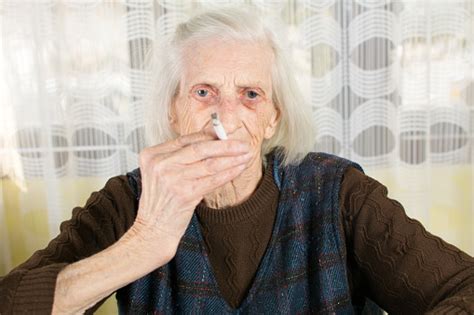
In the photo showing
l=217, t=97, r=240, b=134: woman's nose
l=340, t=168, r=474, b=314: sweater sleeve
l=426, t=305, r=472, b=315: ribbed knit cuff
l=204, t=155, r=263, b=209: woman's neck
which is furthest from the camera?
l=204, t=155, r=263, b=209: woman's neck

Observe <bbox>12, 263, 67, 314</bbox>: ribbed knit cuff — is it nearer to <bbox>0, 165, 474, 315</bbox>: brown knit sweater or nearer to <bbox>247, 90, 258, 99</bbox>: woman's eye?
<bbox>0, 165, 474, 315</bbox>: brown knit sweater

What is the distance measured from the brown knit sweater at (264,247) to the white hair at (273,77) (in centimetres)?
12

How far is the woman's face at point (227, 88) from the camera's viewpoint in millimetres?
1115

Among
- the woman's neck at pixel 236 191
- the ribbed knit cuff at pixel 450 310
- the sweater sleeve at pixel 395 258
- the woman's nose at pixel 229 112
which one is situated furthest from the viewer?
the woman's neck at pixel 236 191

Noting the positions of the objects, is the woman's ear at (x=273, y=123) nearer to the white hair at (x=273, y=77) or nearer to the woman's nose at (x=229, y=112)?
the white hair at (x=273, y=77)

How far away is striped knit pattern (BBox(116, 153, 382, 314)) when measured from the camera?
3.73 ft

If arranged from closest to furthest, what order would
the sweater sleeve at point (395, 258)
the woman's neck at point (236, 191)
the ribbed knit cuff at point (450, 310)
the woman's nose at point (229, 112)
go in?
the ribbed knit cuff at point (450, 310)
the sweater sleeve at point (395, 258)
the woman's nose at point (229, 112)
the woman's neck at point (236, 191)

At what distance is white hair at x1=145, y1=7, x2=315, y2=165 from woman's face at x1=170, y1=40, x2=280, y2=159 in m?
0.03

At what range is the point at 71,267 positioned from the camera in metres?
0.92

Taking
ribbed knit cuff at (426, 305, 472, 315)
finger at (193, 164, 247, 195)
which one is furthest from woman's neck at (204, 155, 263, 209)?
ribbed knit cuff at (426, 305, 472, 315)

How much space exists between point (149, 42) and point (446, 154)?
4.78 feet

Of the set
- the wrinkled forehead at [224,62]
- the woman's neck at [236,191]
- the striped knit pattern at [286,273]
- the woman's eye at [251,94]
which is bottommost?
the striped knit pattern at [286,273]

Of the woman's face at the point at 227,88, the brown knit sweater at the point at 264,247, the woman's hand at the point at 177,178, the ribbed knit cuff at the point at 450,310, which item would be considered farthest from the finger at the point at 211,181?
the ribbed knit cuff at the point at 450,310

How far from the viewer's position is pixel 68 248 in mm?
1099
